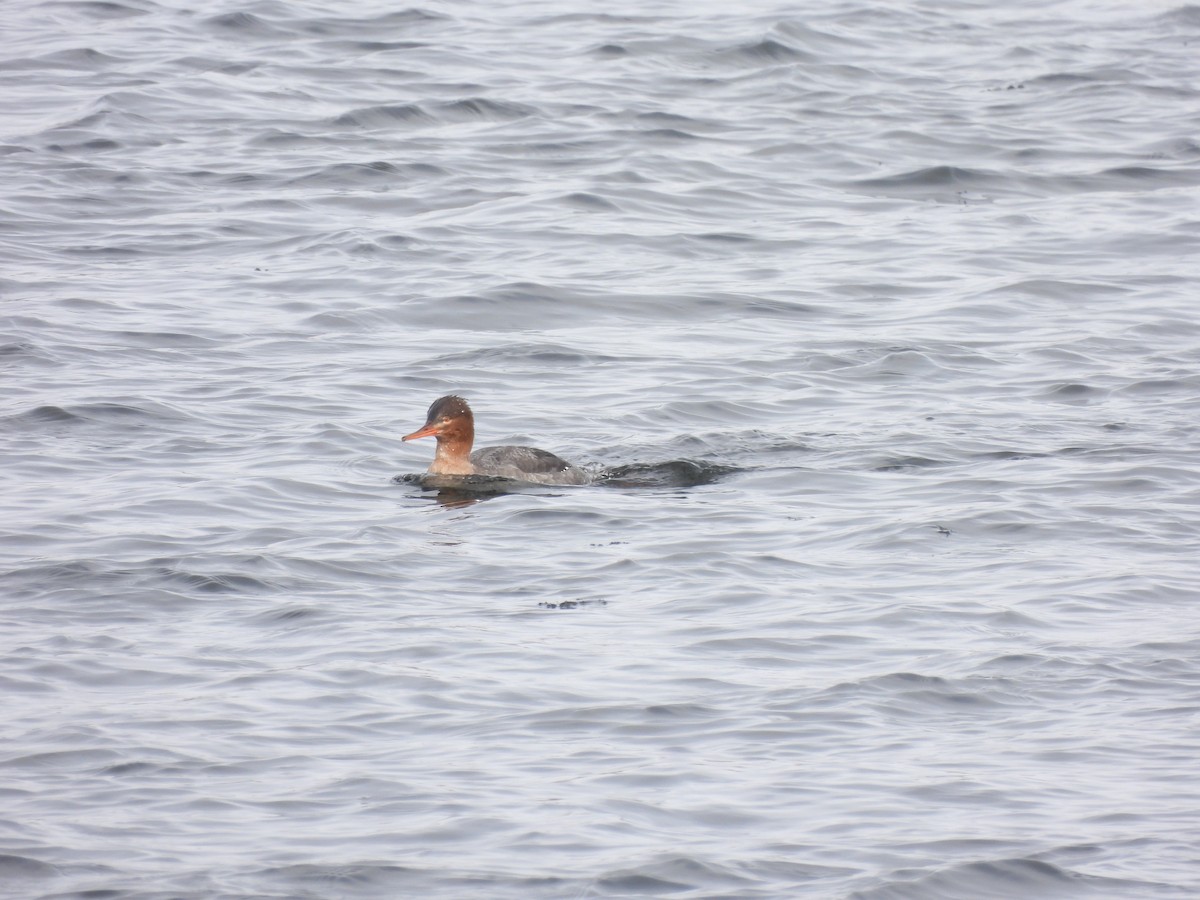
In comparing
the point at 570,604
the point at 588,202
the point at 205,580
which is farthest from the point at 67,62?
the point at 570,604

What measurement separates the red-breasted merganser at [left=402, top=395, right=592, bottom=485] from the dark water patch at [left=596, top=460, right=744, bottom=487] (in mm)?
192

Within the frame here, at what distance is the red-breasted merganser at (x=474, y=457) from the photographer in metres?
12.2

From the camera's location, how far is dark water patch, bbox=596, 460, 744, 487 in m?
12.3

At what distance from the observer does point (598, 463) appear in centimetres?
1283

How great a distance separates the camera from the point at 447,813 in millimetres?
7137

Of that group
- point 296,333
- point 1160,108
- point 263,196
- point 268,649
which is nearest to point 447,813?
point 268,649

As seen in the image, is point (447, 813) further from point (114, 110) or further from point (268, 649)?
point (114, 110)

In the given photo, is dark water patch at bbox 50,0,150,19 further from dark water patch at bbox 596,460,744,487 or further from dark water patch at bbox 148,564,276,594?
dark water patch at bbox 148,564,276,594

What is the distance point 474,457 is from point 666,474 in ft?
4.18

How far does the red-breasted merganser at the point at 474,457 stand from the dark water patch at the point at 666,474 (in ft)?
0.63

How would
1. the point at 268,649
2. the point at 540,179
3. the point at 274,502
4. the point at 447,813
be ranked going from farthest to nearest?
the point at 540,179 < the point at 274,502 < the point at 268,649 < the point at 447,813

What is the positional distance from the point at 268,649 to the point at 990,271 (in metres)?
10.6

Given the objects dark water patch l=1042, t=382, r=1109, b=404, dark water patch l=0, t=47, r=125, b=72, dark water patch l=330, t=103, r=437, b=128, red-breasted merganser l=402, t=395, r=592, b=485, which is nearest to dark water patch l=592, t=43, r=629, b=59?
dark water patch l=330, t=103, r=437, b=128

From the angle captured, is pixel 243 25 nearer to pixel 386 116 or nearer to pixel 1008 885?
pixel 386 116
